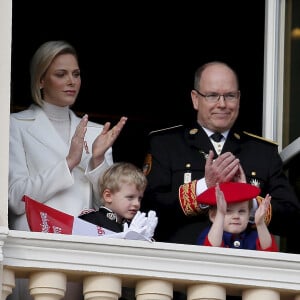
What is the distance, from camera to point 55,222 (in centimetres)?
973

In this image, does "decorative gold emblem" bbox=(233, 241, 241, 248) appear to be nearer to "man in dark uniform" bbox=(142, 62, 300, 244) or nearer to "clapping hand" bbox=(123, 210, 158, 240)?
"man in dark uniform" bbox=(142, 62, 300, 244)

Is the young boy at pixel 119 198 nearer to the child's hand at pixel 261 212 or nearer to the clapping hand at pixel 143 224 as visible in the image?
the clapping hand at pixel 143 224

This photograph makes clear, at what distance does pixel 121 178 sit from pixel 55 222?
0.44 metres

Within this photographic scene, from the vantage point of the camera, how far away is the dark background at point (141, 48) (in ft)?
40.4

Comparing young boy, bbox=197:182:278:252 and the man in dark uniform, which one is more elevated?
the man in dark uniform

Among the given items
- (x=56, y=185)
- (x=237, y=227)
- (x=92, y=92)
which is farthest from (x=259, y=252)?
(x=92, y=92)

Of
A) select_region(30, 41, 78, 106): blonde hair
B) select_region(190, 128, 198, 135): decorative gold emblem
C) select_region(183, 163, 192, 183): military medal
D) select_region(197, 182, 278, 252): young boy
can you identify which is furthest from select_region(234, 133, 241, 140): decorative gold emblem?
select_region(30, 41, 78, 106): blonde hair

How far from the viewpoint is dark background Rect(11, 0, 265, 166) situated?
12305 millimetres

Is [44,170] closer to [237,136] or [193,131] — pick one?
[193,131]

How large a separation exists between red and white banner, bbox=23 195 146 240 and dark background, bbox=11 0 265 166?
97.7 inches

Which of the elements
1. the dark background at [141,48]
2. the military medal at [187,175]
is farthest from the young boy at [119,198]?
the dark background at [141,48]

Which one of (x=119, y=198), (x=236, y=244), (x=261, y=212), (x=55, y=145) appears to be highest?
(x=55, y=145)

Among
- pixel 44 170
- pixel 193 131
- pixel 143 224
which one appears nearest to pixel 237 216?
pixel 143 224

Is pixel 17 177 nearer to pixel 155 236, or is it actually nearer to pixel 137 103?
pixel 155 236
